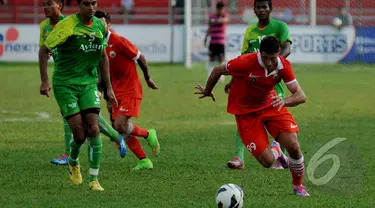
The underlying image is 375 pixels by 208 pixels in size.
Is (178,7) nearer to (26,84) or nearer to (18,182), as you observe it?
(26,84)

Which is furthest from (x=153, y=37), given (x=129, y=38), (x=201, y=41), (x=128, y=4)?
(x=128, y=4)

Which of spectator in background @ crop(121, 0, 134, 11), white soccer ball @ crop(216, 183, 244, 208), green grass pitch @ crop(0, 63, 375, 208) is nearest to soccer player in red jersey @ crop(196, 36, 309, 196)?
green grass pitch @ crop(0, 63, 375, 208)

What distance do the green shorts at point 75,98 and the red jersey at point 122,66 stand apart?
1590 mm

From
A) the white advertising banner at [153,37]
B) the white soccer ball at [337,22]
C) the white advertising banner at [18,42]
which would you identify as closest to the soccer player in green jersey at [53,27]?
the white advertising banner at [153,37]

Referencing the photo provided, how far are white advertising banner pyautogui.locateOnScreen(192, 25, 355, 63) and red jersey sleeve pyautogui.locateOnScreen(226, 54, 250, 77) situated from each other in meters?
22.2

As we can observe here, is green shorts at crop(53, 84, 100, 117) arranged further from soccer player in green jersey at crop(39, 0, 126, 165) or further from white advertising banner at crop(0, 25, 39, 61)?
white advertising banner at crop(0, 25, 39, 61)

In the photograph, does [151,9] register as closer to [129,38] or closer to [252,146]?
[129,38]

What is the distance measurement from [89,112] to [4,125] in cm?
643

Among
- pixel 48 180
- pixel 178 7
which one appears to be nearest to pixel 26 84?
pixel 178 7

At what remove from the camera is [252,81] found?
30.9ft

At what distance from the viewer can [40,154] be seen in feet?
40.4

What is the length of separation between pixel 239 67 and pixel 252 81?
0.76ft

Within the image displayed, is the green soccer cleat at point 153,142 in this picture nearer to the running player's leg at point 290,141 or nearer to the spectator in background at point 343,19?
the running player's leg at point 290,141

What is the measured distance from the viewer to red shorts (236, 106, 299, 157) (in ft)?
31.0
